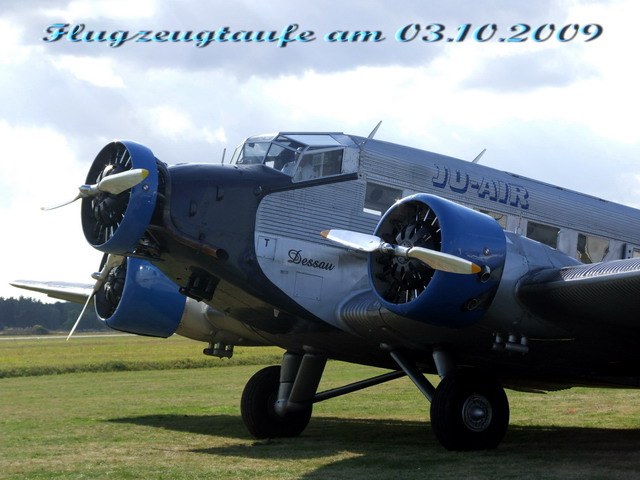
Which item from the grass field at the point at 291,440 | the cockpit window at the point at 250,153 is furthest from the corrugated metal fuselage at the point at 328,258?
the grass field at the point at 291,440

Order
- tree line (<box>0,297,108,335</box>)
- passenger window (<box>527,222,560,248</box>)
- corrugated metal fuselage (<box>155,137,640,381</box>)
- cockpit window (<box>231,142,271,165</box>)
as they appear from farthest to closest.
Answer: tree line (<box>0,297,108,335</box>) < passenger window (<box>527,222,560,248</box>) < cockpit window (<box>231,142,271,165</box>) < corrugated metal fuselage (<box>155,137,640,381</box>)

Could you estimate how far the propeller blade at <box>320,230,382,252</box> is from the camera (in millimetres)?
9742

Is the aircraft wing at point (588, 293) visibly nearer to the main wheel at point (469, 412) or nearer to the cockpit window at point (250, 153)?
the main wheel at point (469, 412)

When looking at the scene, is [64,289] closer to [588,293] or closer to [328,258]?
[328,258]

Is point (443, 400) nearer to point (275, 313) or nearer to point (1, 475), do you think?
point (275, 313)

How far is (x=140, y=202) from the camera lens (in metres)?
9.98

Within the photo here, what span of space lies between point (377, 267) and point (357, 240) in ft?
1.19

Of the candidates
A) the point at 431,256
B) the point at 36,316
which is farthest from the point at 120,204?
the point at 36,316

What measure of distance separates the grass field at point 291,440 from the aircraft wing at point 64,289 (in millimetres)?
1957

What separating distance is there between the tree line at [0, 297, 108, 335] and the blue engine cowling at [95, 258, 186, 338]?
11807cm

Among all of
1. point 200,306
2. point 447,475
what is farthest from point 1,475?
point 200,306

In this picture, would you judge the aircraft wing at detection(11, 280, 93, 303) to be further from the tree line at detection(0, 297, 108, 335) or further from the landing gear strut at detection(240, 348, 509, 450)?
the tree line at detection(0, 297, 108, 335)

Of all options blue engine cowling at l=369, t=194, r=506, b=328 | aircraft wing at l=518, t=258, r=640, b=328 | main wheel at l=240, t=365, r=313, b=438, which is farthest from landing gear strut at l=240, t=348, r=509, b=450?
aircraft wing at l=518, t=258, r=640, b=328

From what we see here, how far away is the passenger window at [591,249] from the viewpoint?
12953mm
